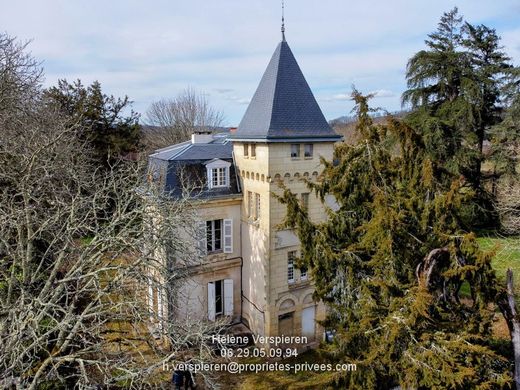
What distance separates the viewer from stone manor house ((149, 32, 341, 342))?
17.7 meters

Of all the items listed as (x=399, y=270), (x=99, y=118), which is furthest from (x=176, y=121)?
(x=399, y=270)

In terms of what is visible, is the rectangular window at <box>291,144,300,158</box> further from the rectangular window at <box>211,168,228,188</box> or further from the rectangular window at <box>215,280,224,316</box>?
the rectangular window at <box>215,280,224,316</box>

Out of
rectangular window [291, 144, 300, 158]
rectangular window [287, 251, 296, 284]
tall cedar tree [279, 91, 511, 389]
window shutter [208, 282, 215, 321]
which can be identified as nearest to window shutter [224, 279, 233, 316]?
window shutter [208, 282, 215, 321]

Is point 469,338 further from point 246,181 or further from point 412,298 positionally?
point 246,181

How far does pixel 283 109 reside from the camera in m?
17.8

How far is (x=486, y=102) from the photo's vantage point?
105 feet

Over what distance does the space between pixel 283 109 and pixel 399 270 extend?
32.0 feet

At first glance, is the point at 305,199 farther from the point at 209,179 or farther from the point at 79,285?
the point at 79,285

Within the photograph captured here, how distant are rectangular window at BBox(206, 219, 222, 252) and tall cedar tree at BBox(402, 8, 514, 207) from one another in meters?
19.4

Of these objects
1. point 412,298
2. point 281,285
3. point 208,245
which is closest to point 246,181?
point 208,245

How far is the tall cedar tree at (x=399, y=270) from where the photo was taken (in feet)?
29.8

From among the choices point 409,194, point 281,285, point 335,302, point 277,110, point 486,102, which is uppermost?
point 486,102

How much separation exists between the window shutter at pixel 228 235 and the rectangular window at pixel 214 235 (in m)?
0.29

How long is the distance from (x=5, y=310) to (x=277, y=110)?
1285cm
